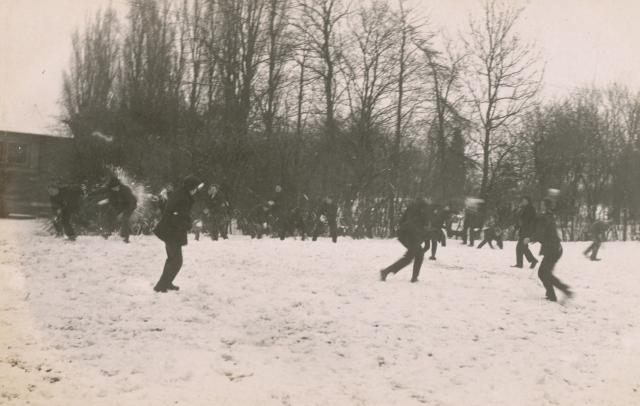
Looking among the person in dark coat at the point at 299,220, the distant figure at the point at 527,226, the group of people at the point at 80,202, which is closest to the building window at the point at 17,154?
the group of people at the point at 80,202

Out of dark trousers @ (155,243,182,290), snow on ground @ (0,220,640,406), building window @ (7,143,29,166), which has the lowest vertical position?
snow on ground @ (0,220,640,406)

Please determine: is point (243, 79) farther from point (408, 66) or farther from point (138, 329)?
point (138, 329)

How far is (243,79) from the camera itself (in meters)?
23.7

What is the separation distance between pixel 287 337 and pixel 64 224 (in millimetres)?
7311

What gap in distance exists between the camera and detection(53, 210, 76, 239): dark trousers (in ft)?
42.8

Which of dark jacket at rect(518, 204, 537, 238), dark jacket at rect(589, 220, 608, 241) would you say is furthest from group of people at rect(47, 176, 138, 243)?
dark jacket at rect(589, 220, 608, 241)

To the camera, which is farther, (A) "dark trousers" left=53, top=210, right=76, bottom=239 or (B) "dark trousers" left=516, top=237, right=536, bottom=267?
(B) "dark trousers" left=516, top=237, right=536, bottom=267

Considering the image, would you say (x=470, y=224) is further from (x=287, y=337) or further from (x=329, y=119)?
(x=287, y=337)

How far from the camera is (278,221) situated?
19188 mm

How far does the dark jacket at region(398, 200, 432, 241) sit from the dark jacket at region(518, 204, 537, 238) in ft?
11.9

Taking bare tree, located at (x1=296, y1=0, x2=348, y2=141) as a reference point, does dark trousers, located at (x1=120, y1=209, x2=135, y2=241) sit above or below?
below

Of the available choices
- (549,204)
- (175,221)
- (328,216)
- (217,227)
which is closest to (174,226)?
(175,221)

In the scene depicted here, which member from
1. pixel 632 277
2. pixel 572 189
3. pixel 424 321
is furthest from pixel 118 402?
pixel 572 189

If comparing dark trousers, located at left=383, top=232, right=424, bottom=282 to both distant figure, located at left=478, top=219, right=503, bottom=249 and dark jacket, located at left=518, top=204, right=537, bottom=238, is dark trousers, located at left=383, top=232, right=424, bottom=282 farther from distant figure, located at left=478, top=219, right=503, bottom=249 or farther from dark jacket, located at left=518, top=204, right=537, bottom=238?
distant figure, located at left=478, top=219, right=503, bottom=249
